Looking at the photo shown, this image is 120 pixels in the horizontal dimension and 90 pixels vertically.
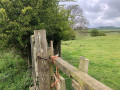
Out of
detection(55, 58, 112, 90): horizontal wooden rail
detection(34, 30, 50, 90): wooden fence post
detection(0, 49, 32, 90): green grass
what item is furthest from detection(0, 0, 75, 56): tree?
detection(55, 58, 112, 90): horizontal wooden rail

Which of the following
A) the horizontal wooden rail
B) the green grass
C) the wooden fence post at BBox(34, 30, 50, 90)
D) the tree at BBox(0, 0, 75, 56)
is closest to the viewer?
the horizontal wooden rail

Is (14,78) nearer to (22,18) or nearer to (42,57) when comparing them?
(22,18)

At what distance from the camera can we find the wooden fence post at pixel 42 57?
1.93 metres

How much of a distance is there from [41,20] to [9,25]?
118 centimetres

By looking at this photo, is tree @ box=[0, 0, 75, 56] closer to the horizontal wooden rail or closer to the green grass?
the green grass

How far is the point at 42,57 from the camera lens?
1.95 m

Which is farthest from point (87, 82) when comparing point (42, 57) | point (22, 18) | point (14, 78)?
point (14, 78)

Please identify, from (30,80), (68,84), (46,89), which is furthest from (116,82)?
(46,89)

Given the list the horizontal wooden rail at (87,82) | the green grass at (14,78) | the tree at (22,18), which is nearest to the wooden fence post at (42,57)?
the horizontal wooden rail at (87,82)

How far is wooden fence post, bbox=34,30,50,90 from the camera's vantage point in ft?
6.33

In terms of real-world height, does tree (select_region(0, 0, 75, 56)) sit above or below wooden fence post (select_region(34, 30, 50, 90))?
above

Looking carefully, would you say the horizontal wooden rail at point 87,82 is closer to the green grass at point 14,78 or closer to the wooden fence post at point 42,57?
the wooden fence post at point 42,57

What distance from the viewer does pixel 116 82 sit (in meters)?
4.59

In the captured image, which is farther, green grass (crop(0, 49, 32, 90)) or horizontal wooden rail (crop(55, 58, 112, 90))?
green grass (crop(0, 49, 32, 90))
